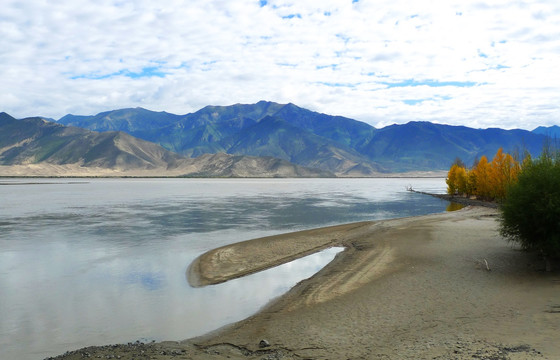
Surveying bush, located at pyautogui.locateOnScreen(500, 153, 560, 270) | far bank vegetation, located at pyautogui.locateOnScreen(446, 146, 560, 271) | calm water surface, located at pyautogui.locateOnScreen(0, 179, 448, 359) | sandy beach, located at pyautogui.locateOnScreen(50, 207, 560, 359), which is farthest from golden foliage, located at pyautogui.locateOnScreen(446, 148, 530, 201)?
sandy beach, located at pyautogui.locateOnScreen(50, 207, 560, 359)

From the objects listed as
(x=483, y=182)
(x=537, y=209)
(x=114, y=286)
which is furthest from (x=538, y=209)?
(x=483, y=182)

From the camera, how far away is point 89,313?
1711 cm

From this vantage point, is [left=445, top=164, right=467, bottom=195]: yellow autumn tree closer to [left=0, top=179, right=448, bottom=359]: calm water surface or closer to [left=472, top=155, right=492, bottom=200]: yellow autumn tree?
[left=472, top=155, right=492, bottom=200]: yellow autumn tree

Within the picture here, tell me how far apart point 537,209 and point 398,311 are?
369 inches

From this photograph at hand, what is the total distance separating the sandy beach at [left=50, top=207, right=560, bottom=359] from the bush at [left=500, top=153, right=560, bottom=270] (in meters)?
1.48

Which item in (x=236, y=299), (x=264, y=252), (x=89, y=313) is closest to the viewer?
(x=89, y=313)

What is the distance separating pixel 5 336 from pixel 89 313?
3.06 metres

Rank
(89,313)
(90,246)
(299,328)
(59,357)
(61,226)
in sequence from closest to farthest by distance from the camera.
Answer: (59,357)
(299,328)
(89,313)
(90,246)
(61,226)

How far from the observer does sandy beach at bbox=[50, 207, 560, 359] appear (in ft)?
39.4

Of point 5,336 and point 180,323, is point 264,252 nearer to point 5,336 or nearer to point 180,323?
point 180,323

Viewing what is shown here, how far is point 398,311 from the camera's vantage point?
15352mm

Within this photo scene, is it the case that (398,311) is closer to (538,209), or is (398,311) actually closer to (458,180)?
(538,209)

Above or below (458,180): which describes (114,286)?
below

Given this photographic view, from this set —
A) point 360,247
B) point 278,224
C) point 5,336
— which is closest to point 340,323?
point 5,336
